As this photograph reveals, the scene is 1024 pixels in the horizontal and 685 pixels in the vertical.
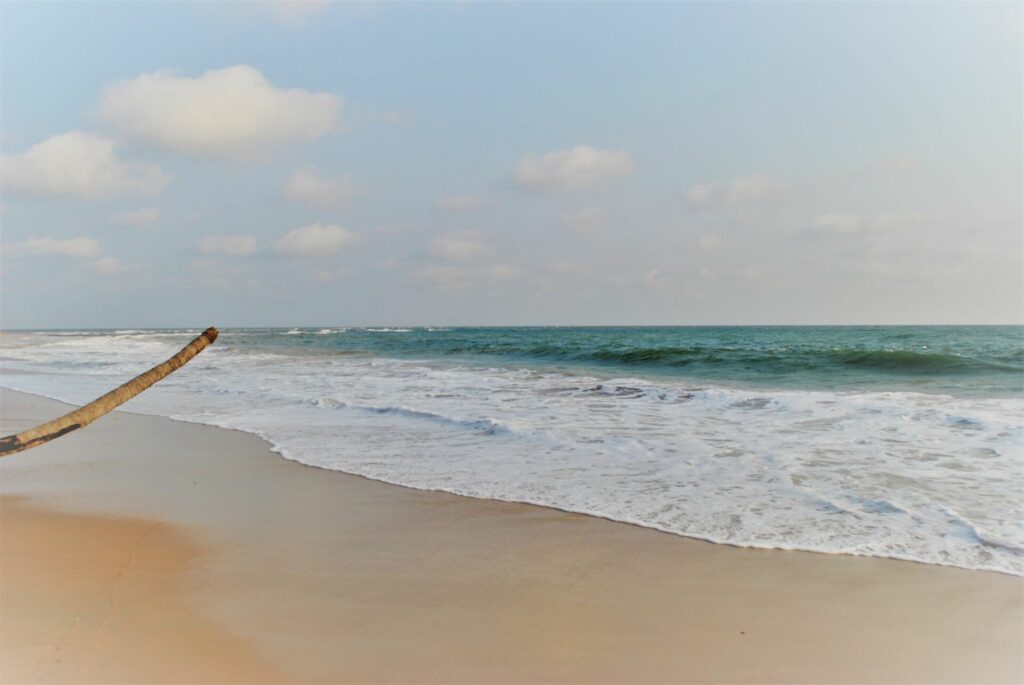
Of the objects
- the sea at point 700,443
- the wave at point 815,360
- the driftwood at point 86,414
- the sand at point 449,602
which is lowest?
the sand at point 449,602

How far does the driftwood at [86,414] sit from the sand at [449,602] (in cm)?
151

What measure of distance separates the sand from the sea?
1.80ft

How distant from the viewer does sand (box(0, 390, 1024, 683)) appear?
9.85 ft

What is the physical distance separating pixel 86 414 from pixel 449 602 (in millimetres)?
2232

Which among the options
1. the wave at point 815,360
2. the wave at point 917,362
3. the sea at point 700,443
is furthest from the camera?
the wave at point 815,360

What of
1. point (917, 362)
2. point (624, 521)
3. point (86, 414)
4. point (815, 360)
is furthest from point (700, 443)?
point (815, 360)

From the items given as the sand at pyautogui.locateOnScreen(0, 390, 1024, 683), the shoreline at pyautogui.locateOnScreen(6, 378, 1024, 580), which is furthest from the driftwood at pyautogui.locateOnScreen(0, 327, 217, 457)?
the shoreline at pyautogui.locateOnScreen(6, 378, 1024, 580)

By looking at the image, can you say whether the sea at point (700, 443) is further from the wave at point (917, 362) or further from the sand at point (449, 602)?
the sand at point (449, 602)

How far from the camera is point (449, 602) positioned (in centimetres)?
364

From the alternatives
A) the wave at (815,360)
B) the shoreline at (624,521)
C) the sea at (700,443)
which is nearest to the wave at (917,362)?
the wave at (815,360)

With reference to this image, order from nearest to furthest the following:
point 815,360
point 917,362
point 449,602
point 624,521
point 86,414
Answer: point 86,414 < point 449,602 < point 624,521 < point 917,362 < point 815,360

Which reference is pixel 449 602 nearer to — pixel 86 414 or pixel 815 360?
pixel 86 414

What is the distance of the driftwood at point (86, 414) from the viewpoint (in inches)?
71.6

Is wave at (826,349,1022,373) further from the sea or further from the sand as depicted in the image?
the sand
